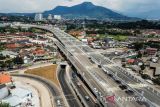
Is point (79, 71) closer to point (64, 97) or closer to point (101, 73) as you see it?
point (101, 73)

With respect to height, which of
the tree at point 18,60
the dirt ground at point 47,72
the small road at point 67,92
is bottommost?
the small road at point 67,92

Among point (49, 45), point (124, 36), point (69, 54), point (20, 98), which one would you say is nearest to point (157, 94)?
point (20, 98)

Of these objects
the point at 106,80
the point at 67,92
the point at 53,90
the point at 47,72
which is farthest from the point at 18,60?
the point at 106,80

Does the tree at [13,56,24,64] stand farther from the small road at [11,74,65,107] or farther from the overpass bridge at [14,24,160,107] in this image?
the overpass bridge at [14,24,160,107]

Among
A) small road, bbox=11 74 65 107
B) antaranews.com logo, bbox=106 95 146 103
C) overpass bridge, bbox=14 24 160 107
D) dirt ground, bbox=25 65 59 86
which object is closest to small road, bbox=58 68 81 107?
small road, bbox=11 74 65 107

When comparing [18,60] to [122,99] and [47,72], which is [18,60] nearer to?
[47,72]

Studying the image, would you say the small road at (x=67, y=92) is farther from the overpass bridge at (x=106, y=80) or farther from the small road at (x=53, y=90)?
the overpass bridge at (x=106, y=80)

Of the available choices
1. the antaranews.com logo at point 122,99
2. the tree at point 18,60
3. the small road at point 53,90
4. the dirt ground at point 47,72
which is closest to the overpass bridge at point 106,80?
the antaranews.com logo at point 122,99

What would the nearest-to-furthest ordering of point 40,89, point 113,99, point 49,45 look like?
point 113,99
point 40,89
point 49,45
